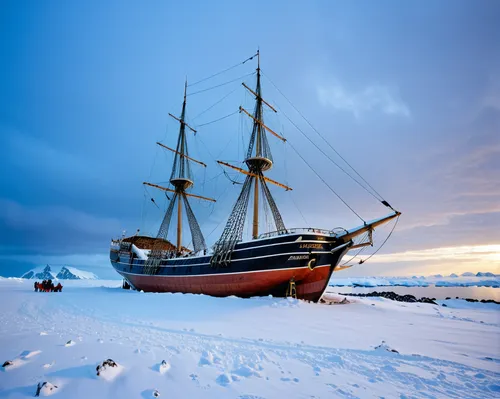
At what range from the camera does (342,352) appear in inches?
210

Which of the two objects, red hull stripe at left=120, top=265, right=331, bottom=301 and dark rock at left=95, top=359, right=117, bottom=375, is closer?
dark rock at left=95, top=359, right=117, bottom=375

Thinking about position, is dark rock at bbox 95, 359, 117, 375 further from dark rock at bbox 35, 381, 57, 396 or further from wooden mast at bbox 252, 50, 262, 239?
wooden mast at bbox 252, 50, 262, 239

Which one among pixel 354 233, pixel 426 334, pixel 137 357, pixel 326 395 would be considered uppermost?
pixel 354 233

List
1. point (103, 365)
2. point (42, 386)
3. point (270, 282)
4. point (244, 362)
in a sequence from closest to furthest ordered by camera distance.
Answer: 1. point (42, 386)
2. point (103, 365)
3. point (244, 362)
4. point (270, 282)

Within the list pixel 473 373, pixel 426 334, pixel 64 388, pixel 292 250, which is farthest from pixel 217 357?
pixel 292 250

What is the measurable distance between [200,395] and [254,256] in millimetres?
13270

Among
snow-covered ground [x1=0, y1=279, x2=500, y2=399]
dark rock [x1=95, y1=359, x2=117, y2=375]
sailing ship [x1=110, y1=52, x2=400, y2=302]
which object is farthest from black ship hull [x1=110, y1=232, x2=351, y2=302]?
dark rock [x1=95, y1=359, x2=117, y2=375]

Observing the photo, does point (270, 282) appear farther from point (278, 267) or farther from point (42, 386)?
point (42, 386)

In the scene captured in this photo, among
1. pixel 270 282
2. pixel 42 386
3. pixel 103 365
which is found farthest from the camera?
pixel 270 282

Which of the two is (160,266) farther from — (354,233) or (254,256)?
(354,233)

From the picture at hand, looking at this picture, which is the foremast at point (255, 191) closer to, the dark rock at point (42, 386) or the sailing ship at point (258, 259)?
the sailing ship at point (258, 259)

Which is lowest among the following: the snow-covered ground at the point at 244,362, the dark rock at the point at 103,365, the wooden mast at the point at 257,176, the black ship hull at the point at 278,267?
the snow-covered ground at the point at 244,362

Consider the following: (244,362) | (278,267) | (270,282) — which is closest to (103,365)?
(244,362)

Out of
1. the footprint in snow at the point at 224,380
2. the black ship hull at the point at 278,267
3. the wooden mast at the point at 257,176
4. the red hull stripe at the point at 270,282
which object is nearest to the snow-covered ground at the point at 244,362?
the footprint in snow at the point at 224,380
